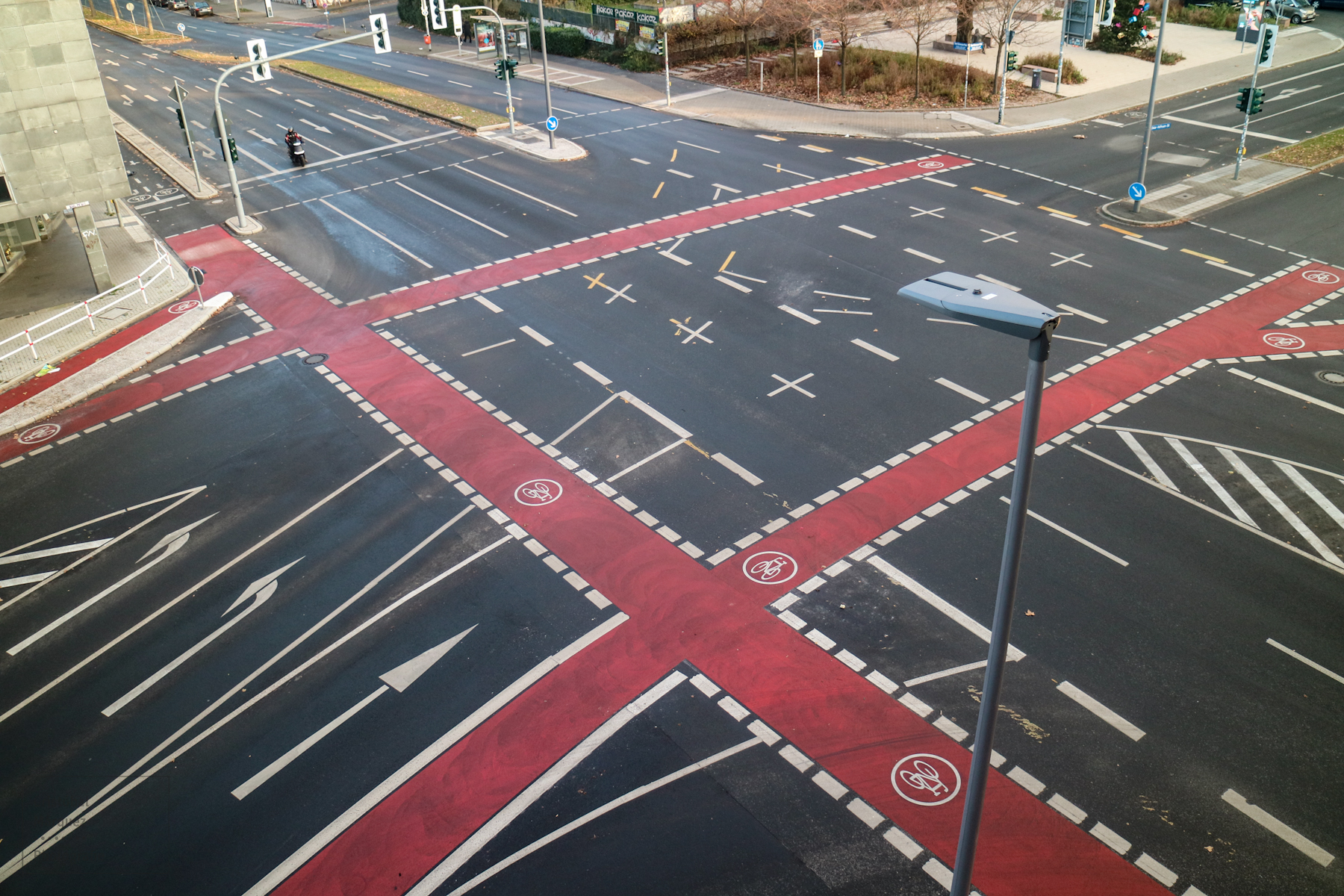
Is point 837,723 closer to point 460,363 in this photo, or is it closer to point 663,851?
point 663,851

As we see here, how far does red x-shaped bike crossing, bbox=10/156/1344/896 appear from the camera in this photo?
40.0ft

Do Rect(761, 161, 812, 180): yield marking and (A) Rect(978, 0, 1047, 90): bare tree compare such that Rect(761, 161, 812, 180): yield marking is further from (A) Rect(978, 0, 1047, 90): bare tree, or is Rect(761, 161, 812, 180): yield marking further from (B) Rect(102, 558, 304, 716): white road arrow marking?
(B) Rect(102, 558, 304, 716): white road arrow marking

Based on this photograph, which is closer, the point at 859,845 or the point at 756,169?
the point at 859,845

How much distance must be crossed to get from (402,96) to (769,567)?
44172mm

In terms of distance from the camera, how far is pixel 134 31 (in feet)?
274

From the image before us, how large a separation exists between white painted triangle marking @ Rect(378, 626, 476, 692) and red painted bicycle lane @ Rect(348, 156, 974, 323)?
14.0 m

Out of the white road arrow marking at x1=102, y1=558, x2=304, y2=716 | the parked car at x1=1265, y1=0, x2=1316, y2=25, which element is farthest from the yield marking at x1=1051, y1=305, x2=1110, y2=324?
the parked car at x1=1265, y1=0, x2=1316, y2=25

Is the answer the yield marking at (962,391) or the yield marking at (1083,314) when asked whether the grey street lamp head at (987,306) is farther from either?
the yield marking at (1083,314)

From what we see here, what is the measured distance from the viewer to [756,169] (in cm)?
3772

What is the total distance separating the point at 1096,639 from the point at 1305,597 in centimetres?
387

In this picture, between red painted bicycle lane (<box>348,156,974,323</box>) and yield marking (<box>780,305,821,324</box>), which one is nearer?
yield marking (<box>780,305,821,324</box>)

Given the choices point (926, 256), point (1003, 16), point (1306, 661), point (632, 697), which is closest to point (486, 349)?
point (632, 697)

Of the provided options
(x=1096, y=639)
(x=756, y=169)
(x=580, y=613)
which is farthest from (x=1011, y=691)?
(x=756, y=169)

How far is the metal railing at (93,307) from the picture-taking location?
25.8 metres
